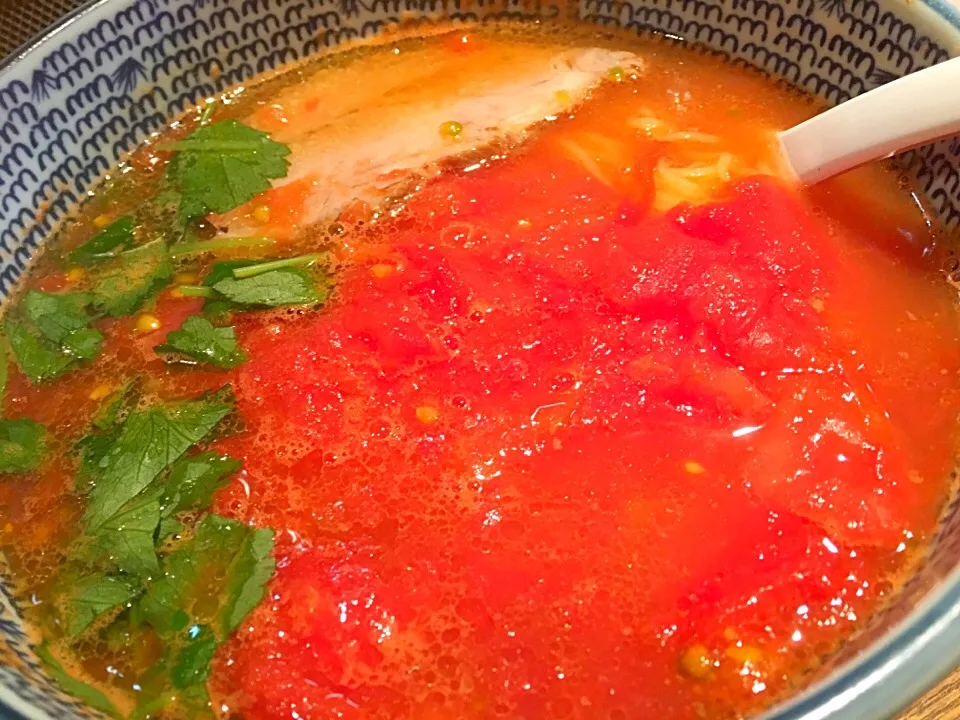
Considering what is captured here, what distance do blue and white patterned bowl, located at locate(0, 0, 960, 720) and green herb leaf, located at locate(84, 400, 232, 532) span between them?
0.19 meters

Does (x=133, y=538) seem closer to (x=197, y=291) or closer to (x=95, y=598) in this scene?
(x=95, y=598)

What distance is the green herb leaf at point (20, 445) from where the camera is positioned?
1.30 meters

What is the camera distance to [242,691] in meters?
1.06

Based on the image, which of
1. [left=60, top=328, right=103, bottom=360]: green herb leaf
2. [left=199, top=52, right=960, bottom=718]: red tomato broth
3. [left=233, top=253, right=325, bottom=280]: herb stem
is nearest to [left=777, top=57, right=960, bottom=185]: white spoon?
[left=199, top=52, right=960, bottom=718]: red tomato broth

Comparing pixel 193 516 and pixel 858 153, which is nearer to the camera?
pixel 193 516

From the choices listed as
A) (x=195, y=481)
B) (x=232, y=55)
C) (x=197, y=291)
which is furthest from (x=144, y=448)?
(x=232, y=55)

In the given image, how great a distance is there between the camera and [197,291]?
146 centimetres

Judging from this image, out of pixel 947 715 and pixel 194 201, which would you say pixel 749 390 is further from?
pixel 194 201

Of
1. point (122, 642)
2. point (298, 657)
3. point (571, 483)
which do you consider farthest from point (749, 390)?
point (122, 642)

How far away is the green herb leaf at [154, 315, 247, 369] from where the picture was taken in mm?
1360

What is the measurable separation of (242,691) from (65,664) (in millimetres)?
254

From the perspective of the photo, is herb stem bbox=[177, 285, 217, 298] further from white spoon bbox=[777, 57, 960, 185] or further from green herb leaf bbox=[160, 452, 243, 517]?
white spoon bbox=[777, 57, 960, 185]

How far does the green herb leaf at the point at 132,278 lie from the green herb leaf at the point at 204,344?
0.13 m

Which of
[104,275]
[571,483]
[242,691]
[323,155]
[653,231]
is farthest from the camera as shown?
[323,155]
